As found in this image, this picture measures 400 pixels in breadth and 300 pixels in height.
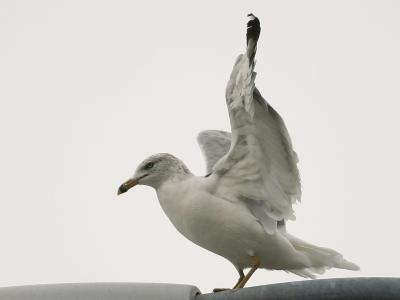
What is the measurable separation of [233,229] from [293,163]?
69 cm

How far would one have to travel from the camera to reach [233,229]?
5.22 metres

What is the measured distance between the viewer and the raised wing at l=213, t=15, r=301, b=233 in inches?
202

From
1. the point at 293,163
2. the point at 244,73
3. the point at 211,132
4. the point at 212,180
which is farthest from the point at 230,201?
the point at 211,132

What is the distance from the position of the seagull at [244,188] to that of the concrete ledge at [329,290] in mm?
2080

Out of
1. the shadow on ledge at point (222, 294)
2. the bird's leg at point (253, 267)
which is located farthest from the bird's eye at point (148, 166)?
the shadow on ledge at point (222, 294)

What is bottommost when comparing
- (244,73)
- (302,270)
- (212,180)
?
(302,270)

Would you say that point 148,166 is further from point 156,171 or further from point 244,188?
point 244,188

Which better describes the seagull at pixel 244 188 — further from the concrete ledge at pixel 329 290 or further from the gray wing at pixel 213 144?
the concrete ledge at pixel 329 290

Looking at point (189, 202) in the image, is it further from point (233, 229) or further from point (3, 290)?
point (3, 290)

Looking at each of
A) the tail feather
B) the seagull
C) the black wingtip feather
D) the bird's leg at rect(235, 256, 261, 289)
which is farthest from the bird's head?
the black wingtip feather

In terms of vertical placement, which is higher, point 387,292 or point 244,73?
point 244,73

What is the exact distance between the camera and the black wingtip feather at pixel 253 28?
16.4ft

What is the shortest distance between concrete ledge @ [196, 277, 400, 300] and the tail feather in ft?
8.97

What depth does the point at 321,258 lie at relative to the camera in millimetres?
5785
